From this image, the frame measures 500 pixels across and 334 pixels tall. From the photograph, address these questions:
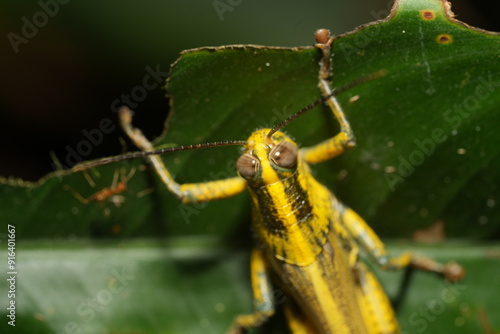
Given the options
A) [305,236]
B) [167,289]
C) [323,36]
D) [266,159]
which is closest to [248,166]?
[266,159]

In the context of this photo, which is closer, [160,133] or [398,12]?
[398,12]

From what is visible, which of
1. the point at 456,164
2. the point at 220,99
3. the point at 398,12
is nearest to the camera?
the point at 398,12

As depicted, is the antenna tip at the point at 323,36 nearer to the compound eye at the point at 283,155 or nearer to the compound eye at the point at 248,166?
the compound eye at the point at 283,155

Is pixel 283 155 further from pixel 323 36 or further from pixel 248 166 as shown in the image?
pixel 323 36

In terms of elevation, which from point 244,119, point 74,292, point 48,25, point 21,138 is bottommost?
point 74,292

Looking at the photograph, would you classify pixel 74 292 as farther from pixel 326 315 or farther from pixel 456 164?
pixel 456 164

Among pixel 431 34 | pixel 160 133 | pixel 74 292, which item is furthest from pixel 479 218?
pixel 74 292

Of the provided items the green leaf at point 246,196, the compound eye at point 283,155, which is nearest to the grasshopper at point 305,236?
the compound eye at point 283,155
